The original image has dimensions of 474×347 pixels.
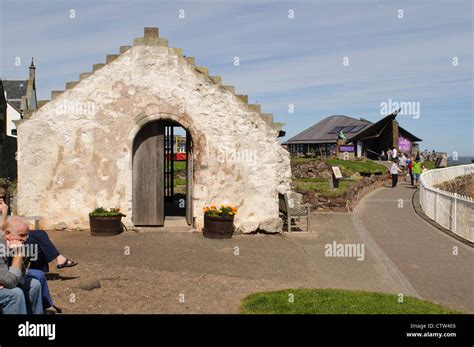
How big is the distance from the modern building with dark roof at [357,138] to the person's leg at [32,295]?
36.9m

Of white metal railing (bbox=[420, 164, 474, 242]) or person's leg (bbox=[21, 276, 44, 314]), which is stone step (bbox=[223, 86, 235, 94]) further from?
person's leg (bbox=[21, 276, 44, 314])

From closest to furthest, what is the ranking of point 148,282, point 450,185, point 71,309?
point 71,309 < point 148,282 < point 450,185

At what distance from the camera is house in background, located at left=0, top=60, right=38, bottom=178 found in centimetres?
2316

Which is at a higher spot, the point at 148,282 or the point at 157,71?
the point at 157,71

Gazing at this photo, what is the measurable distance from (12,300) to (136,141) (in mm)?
8617

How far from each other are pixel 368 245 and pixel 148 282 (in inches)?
244

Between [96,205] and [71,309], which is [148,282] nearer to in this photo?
[71,309]

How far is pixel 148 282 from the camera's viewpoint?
8.16 metres

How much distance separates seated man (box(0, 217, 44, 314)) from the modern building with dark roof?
3701cm

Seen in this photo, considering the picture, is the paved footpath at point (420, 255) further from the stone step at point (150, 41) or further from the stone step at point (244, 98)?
the stone step at point (150, 41)

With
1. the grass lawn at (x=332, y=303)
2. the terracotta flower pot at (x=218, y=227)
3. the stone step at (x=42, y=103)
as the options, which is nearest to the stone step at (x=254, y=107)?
the terracotta flower pot at (x=218, y=227)

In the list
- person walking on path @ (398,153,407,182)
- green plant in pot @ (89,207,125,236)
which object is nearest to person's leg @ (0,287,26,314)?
green plant in pot @ (89,207,125,236)

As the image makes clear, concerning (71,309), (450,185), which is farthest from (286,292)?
(450,185)

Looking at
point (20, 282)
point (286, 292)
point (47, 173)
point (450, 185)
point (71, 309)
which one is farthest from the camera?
point (450, 185)
